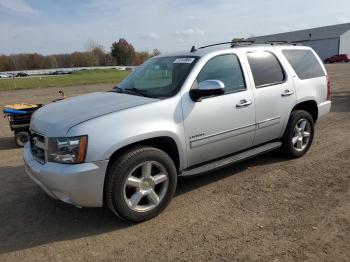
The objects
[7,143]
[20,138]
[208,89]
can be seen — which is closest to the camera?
[208,89]

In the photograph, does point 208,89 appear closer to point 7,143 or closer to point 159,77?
point 159,77

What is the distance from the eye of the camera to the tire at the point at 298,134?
5659 mm

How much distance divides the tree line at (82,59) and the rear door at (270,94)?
4090 inches

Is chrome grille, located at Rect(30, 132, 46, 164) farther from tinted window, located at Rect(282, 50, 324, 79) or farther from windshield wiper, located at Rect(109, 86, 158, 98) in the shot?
tinted window, located at Rect(282, 50, 324, 79)

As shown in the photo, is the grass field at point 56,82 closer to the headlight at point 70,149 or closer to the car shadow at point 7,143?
the car shadow at point 7,143

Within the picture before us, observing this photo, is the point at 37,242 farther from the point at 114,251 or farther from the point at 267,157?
the point at 267,157

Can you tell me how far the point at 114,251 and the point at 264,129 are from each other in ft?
9.05

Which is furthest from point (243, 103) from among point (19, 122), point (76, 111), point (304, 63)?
point (19, 122)

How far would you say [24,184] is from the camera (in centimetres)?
534

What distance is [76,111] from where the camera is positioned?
408 centimetres

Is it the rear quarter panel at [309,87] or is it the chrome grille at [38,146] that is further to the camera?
the rear quarter panel at [309,87]

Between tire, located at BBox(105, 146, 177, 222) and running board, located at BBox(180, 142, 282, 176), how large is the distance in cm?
37

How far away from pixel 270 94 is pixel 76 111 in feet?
8.93

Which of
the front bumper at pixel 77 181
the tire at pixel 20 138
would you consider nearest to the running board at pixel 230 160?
the front bumper at pixel 77 181
